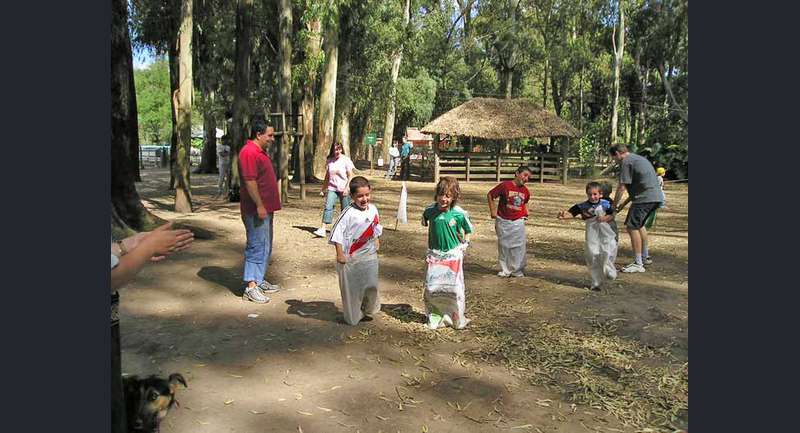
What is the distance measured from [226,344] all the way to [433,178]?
2291cm

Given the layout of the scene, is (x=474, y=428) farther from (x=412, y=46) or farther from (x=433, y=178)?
(x=412, y=46)

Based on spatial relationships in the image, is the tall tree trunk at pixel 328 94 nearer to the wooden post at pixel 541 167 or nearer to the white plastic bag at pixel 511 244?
the wooden post at pixel 541 167

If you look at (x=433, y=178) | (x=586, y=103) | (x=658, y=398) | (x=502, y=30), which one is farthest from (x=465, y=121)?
(x=586, y=103)

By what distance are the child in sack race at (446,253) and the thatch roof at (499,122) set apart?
2047cm

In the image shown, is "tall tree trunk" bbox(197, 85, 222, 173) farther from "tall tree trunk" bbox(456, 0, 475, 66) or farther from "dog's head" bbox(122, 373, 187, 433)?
"dog's head" bbox(122, 373, 187, 433)

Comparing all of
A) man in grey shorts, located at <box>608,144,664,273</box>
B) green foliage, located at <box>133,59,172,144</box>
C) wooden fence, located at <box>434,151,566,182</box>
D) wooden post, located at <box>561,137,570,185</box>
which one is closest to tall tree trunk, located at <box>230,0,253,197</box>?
man in grey shorts, located at <box>608,144,664,273</box>

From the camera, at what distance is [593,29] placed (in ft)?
145

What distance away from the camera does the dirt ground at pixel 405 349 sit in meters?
4.21

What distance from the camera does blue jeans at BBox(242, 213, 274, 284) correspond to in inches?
260

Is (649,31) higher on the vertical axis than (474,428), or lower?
higher

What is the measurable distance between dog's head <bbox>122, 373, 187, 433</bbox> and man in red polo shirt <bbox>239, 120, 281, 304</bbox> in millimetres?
3433

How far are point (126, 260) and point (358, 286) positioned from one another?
396 centimetres

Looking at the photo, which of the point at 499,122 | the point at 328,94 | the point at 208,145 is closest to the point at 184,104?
the point at 328,94

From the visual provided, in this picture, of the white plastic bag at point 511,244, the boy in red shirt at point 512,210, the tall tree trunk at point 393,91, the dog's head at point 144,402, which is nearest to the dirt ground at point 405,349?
the white plastic bag at point 511,244
